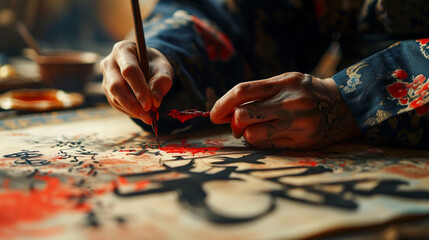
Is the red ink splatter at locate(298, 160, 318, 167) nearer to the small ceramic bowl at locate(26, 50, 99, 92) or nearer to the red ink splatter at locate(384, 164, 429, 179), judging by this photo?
the red ink splatter at locate(384, 164, 429, 179)

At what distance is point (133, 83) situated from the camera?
0.52 metres

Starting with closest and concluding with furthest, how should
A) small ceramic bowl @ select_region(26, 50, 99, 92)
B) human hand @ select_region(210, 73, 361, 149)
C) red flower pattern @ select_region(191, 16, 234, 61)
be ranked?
human hand @ select_region(210, 73, 361, 149) < red flower pattern @ select_region(191, 16, 234, 61) < small ceramic bowl @ select_region(26, 50, 99, 92)

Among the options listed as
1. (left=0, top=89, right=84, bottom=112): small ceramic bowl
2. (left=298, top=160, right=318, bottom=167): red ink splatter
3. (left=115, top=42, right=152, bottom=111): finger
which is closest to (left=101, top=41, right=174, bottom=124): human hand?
(left=115, top=42, right=152, bottom=111): finger

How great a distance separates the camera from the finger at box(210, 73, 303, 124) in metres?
0.50

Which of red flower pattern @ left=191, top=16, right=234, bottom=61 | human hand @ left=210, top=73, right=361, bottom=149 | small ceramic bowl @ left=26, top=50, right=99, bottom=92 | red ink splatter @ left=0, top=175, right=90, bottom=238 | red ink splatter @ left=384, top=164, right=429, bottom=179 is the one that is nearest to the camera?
red ink splatter @ left=0, top=175, right=90, bottom=238

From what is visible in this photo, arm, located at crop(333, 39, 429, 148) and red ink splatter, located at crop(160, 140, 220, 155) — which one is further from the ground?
arm, located at crop(333, 39, 429, 148)

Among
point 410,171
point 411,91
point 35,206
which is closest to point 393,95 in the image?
point 411,91

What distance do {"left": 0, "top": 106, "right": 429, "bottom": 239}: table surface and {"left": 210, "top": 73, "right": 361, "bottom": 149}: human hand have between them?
0.08 feet

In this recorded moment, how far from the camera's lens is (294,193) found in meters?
0.35

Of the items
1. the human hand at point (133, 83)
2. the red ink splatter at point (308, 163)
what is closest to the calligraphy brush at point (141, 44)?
the human hand at point (133, 83)

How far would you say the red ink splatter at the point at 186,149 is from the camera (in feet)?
1.78

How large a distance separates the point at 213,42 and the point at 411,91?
0.40 meters

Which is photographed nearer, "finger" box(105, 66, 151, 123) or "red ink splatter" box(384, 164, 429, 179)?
"red ink splatter" box(384, 164, 429, 179)

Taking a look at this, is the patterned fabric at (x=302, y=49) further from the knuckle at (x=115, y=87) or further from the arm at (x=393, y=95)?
the knuckle at (x=115, y=87)
